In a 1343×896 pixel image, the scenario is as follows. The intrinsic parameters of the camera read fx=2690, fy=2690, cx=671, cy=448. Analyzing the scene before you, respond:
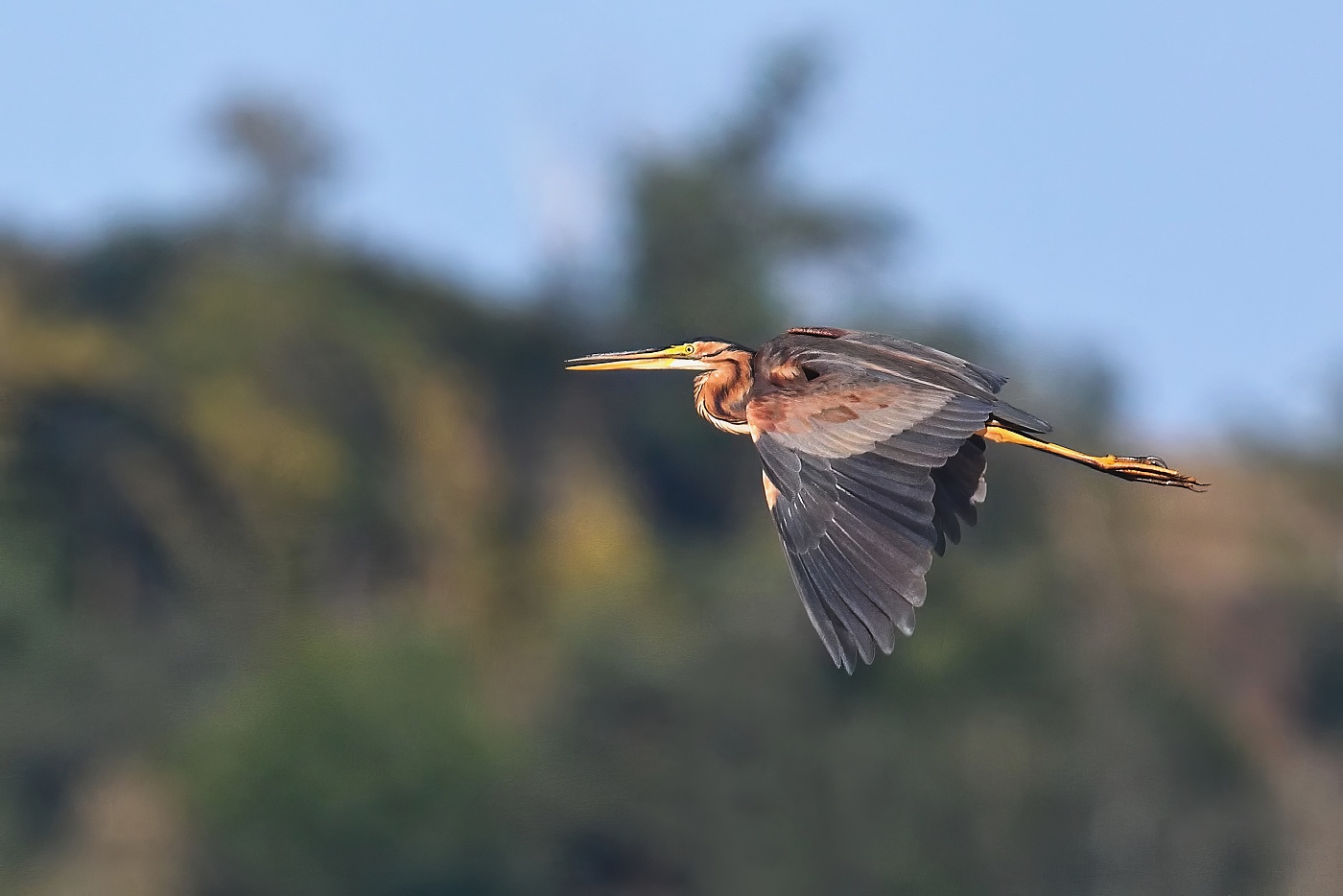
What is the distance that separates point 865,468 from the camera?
8.57 metres

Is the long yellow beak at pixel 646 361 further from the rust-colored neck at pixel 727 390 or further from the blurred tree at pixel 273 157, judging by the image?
the blurred tree at pixel 273 157

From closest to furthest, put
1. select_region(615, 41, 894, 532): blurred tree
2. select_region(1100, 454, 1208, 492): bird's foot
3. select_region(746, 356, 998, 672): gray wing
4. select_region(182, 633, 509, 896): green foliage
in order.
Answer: select_region(746, 356, 998, 672): gray wing
select_region(1100, 454, 1208, 492): bird's foot
select_region(182, 633, 509, 896): green foliage
select_region(615, 41, 894, 532): blurred tree

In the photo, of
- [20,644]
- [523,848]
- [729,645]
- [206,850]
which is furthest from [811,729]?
[20,644]

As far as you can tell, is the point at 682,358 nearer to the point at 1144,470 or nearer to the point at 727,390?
the point at 727,390

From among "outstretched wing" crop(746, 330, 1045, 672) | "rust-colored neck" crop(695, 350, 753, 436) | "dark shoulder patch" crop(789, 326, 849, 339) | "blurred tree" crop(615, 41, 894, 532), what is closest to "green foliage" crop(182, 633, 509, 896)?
"blurred tree" crop(615, 41, 894, 532)

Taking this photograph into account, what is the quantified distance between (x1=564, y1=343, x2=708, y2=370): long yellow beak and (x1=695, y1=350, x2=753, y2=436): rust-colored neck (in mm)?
76

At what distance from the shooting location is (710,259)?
48.1 m

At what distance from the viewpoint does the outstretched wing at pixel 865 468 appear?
8203mm

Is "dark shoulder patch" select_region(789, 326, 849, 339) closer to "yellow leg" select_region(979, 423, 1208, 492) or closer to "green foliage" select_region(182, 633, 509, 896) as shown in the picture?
"yellow leg" select_region(979, 423, 1208, 492)

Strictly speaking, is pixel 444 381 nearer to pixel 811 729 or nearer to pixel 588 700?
pixel 588 700

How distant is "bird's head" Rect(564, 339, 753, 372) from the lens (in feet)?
32.4

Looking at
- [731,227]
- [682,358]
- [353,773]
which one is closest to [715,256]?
[731,227]

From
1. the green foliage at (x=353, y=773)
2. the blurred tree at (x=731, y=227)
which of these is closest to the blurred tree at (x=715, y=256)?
the blurred tree at (x=731, y=227)

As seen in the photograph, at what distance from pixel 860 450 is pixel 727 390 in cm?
124
